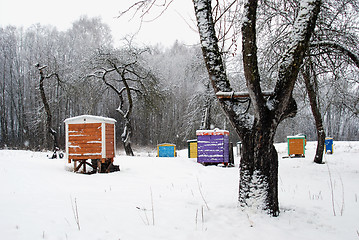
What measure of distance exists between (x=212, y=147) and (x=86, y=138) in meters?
5.11

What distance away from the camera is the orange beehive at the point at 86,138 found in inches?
296

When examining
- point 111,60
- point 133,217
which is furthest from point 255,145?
point 111,60

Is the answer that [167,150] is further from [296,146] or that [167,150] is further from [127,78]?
[296,146]

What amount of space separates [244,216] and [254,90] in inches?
61.8

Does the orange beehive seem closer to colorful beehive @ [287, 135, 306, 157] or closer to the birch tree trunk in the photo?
the birch tree trunk

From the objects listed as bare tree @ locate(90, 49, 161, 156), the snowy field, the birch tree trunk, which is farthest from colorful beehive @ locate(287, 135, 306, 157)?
the birch tree trunk

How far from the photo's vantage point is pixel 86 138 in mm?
7562

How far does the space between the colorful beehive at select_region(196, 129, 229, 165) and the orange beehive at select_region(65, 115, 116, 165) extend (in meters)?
4.32

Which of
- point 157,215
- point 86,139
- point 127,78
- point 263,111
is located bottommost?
point 157,215

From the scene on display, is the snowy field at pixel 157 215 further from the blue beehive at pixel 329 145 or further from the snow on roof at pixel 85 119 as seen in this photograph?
the blue beehive at pixel 329 145

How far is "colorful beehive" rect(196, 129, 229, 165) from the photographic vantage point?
34.0 ft

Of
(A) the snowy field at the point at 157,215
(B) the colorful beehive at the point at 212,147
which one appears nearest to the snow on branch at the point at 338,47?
(A) the snowy field at the point at 157,215

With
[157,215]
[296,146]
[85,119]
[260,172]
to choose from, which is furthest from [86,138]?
[296,146]

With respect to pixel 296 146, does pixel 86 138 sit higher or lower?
higher
